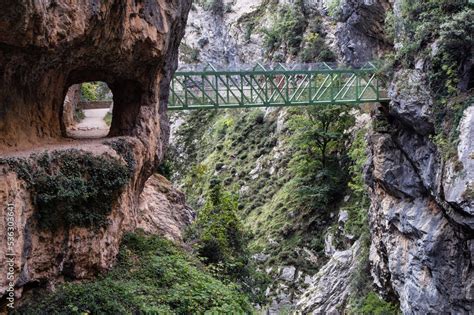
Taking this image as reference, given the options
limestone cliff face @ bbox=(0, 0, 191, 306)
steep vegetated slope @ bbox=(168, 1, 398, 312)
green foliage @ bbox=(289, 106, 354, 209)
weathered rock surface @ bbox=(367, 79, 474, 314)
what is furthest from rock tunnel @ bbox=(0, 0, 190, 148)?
green foliage @ bbox=(289, 106, 354, 209)

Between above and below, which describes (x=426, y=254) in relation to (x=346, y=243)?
above

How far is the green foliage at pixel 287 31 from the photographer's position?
36.1 meters

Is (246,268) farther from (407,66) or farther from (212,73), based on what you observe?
(407,66)

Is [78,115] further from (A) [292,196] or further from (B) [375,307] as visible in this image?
(B) [375,307]

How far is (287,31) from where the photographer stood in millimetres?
36750

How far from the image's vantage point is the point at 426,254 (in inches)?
623

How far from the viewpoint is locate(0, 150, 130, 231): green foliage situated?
26.5 ft

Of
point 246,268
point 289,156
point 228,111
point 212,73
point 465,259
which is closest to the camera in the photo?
point 465,259

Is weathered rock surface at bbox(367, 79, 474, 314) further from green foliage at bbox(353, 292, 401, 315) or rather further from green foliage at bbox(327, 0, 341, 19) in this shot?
green foliage at bbox(327, 0, 341, 19)

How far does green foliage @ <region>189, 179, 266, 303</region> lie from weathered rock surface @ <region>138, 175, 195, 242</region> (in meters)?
0.62

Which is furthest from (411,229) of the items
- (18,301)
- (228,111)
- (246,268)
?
(228,111)

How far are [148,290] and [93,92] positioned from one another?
27.3 metres

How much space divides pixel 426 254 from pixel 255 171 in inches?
722

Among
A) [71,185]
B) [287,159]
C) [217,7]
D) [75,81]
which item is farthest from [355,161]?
[217,7]
